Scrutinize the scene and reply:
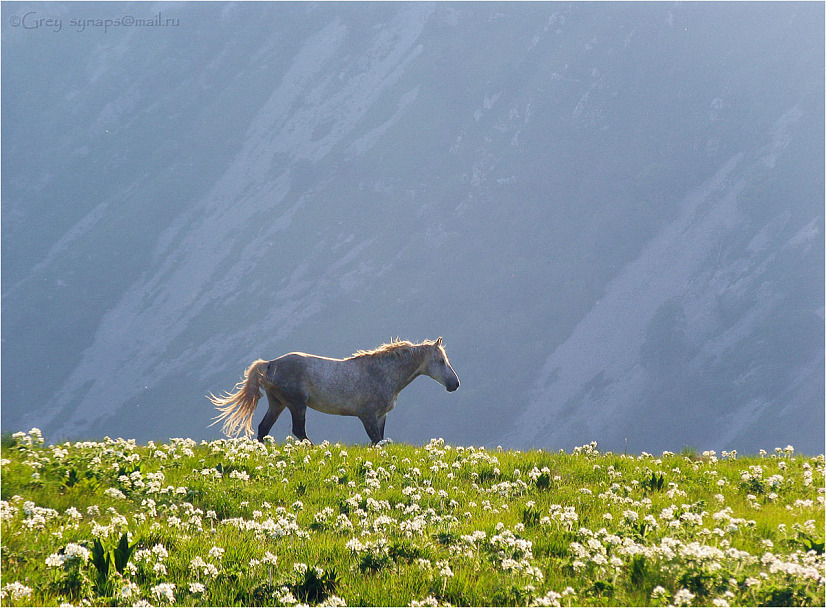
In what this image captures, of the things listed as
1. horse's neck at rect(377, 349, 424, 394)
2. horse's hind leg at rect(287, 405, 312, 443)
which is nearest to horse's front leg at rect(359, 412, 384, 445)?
horse's neck at rect(377, 349, 424, 394)

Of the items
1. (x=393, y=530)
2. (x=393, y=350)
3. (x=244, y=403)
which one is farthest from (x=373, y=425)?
(x=393, y=530)

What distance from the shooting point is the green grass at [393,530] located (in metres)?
6.36

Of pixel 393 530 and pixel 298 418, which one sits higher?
pixel 298 418

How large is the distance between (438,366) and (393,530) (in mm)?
11938

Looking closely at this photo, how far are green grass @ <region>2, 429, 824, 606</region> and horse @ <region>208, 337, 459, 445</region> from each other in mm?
5577

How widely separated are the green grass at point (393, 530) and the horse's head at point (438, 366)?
740cm

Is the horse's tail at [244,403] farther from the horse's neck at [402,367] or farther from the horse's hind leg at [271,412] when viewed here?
the horse's neck at [402,367]

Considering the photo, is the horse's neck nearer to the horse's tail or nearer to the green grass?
the horse's tail

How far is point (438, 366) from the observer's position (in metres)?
20.1

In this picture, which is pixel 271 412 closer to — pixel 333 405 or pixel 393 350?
pixel 333 405

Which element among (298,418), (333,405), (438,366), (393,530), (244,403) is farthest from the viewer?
(438,366)

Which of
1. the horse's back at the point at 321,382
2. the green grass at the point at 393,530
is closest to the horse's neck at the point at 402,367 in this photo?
the horse's back at the point at 321,382

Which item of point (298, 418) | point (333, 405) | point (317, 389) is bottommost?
point (298, 418)

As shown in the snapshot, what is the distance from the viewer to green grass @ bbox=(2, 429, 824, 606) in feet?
20.9
